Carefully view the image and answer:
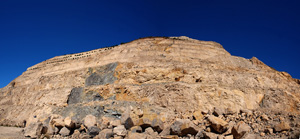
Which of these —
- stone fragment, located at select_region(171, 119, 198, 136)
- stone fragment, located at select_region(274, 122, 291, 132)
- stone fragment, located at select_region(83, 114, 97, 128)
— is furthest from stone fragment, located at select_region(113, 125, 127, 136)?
stone fragment, located at select_region(274, 122, 291, 132)

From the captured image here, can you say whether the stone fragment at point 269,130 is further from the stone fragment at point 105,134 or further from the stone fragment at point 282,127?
the stone fragment at point 105,134

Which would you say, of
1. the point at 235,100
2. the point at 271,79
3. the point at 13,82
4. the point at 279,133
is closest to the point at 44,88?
the point at 13,82

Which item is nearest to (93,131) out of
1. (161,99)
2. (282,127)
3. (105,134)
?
(105,134)

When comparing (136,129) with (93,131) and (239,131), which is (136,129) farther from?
(239,131)

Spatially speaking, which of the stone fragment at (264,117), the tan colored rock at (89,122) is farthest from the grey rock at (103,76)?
the stone fragment at (264,117)

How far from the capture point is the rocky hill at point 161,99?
9227mm

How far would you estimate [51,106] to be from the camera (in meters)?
15.3

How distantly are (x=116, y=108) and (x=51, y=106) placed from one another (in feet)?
23.2

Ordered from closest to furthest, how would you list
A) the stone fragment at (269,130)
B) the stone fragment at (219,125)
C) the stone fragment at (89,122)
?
the stone fragment at (269,130) → the stone fragment at (219,125) → the stone fragment at (89,122)

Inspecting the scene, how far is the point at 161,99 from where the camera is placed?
12609 millimetres

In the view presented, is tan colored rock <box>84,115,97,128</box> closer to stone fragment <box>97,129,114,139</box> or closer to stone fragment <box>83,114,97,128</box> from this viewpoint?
stone fragment <box>83,114,97,128</box>

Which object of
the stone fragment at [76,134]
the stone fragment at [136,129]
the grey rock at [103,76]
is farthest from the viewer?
the grey rock at [103,76]

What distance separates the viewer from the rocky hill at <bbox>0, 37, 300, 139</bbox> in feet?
30.3

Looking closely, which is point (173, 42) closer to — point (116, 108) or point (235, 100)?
point (235, 100)
